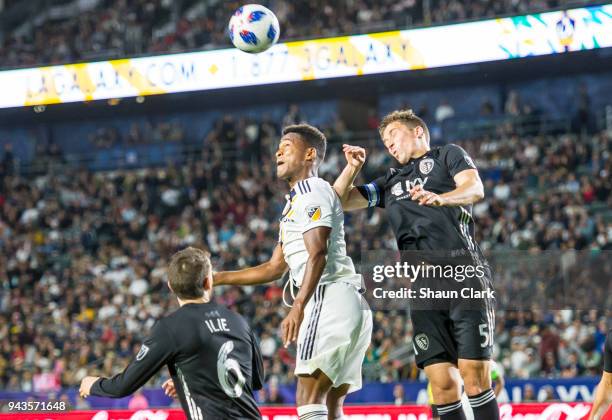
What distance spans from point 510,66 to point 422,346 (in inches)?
711

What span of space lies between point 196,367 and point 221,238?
17260mm

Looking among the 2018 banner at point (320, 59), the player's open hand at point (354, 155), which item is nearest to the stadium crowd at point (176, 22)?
the 2018 banner at point (320, 59)

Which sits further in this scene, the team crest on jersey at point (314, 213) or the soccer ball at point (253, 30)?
the soccer ball at point (253, 30)

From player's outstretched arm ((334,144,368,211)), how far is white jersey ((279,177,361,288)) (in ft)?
1.04

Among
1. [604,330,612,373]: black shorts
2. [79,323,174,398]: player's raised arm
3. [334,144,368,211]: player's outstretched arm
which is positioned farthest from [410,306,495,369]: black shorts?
[79,323,174,398]: player's raised arm

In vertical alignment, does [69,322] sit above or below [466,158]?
below

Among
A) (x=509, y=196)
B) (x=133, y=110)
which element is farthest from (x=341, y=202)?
(x=133, y=110)

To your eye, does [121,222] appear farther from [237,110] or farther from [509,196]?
[509,196]

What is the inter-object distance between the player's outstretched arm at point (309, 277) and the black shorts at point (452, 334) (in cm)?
87

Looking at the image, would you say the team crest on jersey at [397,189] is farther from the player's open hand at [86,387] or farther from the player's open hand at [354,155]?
the player's open hand at [86,387]

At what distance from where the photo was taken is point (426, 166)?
631 cm

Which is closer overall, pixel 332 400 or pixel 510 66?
pixel 332 400

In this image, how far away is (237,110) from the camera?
2748cm

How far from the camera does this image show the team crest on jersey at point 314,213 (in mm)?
5805
